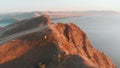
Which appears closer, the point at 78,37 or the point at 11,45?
the point at 11,45

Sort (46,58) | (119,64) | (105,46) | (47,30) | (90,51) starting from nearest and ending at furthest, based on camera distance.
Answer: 1. (46,58)
2. (47,30)
3. (90,51)
4. (119,64)
5. (105,46)

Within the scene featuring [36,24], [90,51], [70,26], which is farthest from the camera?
[36,24]

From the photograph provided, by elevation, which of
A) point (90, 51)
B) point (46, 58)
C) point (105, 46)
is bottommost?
point (105, 46)

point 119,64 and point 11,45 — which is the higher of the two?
point 11,45

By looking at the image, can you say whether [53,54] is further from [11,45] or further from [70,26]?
[70,26]

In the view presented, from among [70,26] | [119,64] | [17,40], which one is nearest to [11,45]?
[17,40]

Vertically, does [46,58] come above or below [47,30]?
below

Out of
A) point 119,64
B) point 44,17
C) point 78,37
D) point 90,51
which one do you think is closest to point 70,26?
point 78,37

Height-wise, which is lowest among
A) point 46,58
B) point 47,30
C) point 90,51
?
point 90,51

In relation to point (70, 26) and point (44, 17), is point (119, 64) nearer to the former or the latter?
point (44, 17)
